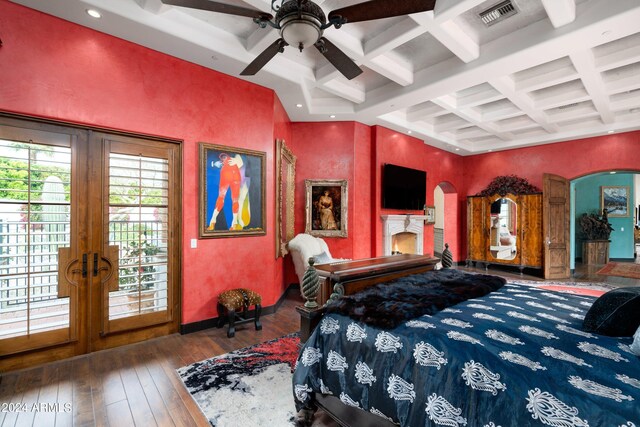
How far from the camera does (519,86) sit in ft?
15.0

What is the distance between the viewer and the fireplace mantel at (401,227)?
620 centimetres

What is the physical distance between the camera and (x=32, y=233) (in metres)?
2.72

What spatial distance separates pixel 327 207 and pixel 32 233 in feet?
13.7

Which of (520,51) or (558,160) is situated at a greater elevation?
(520,51)

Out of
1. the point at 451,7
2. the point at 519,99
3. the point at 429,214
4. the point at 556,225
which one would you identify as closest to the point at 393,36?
the point at 451,7

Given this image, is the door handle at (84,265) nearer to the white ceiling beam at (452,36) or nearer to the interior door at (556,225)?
the white ceiling beam at (452,36)

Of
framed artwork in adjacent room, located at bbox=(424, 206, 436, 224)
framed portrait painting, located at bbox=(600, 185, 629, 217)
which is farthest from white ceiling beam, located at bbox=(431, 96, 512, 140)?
framed portrait painting, located at bbox=(600, 185, 629, 217)

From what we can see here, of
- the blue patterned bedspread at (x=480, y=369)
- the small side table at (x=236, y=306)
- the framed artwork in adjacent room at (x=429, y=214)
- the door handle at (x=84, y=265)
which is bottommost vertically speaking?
the small side table at (x=236, y=306)

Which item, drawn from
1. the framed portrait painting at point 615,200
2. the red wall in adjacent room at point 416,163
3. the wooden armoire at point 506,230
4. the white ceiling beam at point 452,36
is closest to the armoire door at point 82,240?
the white ceiling beam at point 452,36

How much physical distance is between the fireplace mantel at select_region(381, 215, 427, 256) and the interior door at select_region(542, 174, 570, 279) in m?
2.69

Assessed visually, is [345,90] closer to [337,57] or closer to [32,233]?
[337,57]

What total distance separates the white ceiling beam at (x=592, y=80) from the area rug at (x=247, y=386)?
4916 millimetres

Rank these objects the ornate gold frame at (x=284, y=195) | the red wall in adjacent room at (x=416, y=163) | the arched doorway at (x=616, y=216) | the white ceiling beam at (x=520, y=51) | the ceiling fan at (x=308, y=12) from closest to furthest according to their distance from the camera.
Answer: the ceiling fan at (x=308, y=12) < the white ceiling beam at (x=520, y=51) < the ornate gold frame at (x=284, y=195) < the red wall in adjacent room at (x=416, y=163) < the arched doorway at (x=616, y=216)

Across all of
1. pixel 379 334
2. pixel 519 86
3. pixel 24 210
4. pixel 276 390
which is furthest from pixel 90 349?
pixel 519 86
